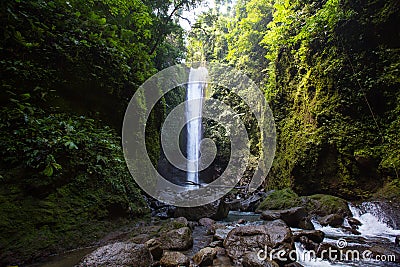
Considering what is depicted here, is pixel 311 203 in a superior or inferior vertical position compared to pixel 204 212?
superior

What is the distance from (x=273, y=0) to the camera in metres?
12.5

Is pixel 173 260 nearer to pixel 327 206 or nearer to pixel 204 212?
pixel 204 212

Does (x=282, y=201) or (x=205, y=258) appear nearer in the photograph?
(x=205, y=258)

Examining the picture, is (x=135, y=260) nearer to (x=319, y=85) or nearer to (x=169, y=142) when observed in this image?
(x=319, y=85)

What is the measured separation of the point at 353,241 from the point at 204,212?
3.51m

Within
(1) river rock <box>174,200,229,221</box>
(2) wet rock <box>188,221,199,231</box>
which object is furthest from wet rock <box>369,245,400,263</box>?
(1) river rock <box>174,200,229,221</box>

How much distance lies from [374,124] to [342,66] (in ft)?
6.60

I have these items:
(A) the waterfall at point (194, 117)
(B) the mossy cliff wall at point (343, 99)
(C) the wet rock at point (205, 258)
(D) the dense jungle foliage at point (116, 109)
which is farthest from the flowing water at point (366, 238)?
(A) the waterfall at point (194, 117)

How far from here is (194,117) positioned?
18562 millimetres

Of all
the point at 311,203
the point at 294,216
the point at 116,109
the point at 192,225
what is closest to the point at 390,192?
the point at 311,203

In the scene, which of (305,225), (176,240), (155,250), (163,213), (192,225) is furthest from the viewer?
(163,213)

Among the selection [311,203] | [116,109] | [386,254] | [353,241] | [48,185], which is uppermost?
[116,109]

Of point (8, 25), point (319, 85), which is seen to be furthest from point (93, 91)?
point (319, 85)

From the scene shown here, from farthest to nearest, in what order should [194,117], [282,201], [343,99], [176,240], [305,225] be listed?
[194,117], [282,201], [343,99], [305,225], [176,240]
